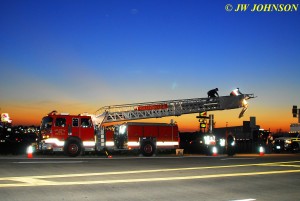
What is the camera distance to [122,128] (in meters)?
24.5

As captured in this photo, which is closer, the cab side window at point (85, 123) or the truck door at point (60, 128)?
Result: the truck door at point (60, 128)

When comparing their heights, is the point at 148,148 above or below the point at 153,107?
below

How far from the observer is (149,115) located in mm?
25828

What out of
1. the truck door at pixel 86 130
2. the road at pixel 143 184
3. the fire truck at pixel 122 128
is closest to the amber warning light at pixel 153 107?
the fire truck at pixel 122 128

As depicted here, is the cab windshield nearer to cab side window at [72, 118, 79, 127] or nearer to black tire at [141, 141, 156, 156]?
cab side window at [72, 118, 79, 127]

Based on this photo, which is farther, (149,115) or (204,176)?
(149,115)

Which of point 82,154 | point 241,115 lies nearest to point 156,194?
point 82,154

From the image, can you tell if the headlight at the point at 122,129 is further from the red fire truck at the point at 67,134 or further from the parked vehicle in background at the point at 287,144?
the parked vehicle in background at the point at 287,144

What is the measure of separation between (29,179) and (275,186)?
682 cm

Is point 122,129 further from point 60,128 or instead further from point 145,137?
point 60,128

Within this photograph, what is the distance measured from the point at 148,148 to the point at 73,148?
197 inches

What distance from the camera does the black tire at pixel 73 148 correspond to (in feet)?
71.3

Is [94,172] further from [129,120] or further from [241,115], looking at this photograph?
[241,115]

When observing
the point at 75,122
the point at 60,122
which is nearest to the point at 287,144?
the point at 75,122
